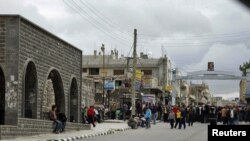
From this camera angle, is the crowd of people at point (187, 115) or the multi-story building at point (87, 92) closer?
the crowd of people at point (187, 115)

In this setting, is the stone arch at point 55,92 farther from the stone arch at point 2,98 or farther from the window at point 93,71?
the window at point 93,71

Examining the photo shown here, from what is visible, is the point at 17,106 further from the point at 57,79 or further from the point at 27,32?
the point at 57,79

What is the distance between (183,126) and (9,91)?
1625 cm

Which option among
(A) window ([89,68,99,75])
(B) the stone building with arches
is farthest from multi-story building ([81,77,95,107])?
(A) window ([89,68,99,75])

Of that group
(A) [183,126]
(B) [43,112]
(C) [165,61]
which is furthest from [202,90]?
(B) [43,112]

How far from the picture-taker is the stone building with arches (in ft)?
78.0

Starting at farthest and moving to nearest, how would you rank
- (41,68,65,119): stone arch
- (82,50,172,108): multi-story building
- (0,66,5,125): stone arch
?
(82,50,172,108): multi-story building, (41,68,65,119): stone arch, (0,66,5,125): stone arch

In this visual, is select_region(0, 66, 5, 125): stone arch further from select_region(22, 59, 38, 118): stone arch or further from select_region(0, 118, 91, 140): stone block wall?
select_region(0, 118, 91, 140): stone block wall

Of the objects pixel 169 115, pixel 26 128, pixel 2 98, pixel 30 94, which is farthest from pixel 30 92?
pixel 169 115

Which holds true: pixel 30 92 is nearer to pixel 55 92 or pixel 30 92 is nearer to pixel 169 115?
pixel 55 92

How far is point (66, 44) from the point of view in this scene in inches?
1252

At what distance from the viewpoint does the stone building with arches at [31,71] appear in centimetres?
2377

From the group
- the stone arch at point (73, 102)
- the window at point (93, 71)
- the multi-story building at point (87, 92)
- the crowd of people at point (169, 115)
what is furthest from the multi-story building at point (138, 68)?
the stone arch at point (73, 102)

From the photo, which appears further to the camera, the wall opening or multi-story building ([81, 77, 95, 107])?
multi-story building ([81, 77, 95, 107])
